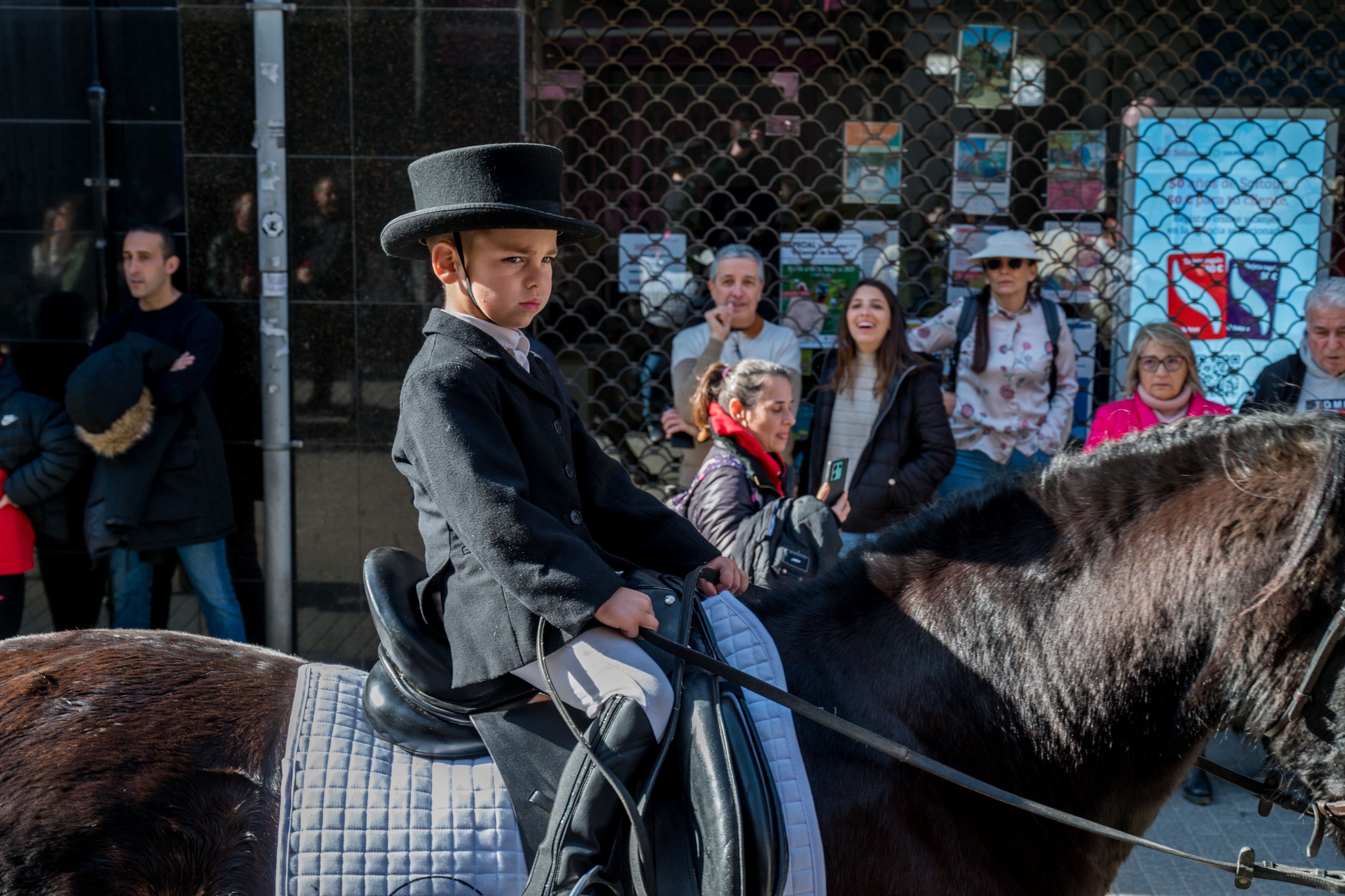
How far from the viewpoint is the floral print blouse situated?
17.3 ft

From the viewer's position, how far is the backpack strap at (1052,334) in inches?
209

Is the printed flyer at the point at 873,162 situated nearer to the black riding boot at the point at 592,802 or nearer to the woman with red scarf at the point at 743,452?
the woman with red scarf at the point at 743,452

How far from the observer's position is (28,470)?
16.5 feet

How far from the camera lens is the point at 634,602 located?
1998 mm

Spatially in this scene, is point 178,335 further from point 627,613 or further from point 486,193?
point 627,613

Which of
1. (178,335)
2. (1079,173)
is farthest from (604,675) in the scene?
(1079,173)

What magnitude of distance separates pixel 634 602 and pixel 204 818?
909mm

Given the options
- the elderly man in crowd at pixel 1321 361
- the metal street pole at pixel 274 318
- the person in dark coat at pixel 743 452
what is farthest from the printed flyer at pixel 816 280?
the metal street pole at pixel 274 318

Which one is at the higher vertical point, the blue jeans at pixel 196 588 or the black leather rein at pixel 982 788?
the black leather rein at pixel 982 788

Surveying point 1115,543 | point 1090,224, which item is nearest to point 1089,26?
point 1090,224

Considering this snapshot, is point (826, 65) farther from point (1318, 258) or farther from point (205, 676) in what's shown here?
point (205, 676)

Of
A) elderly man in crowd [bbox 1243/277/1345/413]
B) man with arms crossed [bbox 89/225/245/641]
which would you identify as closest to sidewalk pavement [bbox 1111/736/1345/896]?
elderly man in crowd [bbox 1243/277/1345/413]

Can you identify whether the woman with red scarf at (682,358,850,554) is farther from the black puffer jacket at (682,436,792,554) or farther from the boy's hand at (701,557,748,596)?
the boy's hand at (701,557,748,596)

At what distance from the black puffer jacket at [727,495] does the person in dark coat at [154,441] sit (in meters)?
2.73
